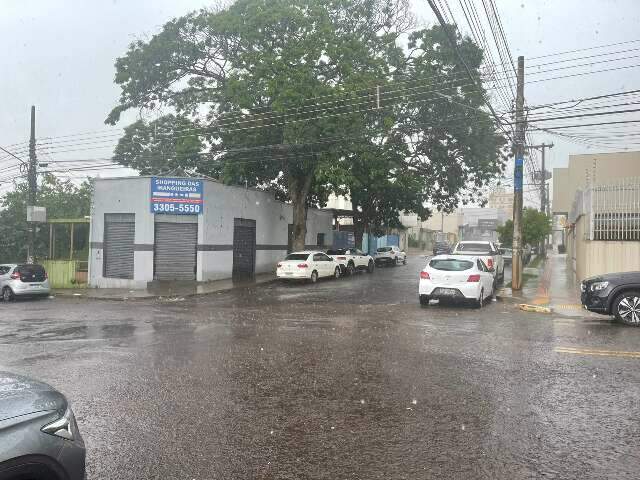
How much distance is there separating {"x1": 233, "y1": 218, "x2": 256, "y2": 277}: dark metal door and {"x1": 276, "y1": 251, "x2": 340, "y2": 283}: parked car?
331cm

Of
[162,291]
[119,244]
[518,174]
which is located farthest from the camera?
[119,244]

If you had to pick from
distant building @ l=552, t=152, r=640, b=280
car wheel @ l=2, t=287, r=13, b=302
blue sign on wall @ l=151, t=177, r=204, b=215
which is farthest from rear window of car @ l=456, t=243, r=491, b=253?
car wheel @ l=2, t=287, r=13, b=302

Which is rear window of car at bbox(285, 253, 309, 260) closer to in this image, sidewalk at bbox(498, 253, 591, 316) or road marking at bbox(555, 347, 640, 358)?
sidewalk at bbox(498, 253, 591, 316)

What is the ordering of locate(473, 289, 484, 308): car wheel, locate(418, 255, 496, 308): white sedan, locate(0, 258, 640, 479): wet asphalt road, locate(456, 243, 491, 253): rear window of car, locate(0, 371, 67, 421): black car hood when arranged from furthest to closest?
locate(456, 243, 491, 253): rear window of car, locate(473, 289, 484, 308): car wheel, locate(418, 255, 496, 308): white sedan, locate(0, 258, 640, 479): wet asphalt road, locate(0, 371, 67, 421): black car hood

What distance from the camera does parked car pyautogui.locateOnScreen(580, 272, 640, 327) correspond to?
12328mm

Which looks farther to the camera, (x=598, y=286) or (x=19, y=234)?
(x=19, y=234)

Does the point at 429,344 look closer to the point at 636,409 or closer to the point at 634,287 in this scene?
the point at 636,409

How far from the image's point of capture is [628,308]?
1236 cm

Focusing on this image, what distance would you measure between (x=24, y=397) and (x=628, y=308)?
41.1ft

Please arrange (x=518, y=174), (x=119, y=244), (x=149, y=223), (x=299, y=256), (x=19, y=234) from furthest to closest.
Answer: (x=19, y=234) < (x=299, y=256) < (x=119, y=244) < (x=149, y=223) < (x=518, y=174)

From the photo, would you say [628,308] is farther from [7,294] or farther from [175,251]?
[7,294]

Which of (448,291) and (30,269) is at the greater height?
(30,269)

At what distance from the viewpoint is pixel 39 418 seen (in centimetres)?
314

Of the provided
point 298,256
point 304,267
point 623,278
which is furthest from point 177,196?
point 623,278
